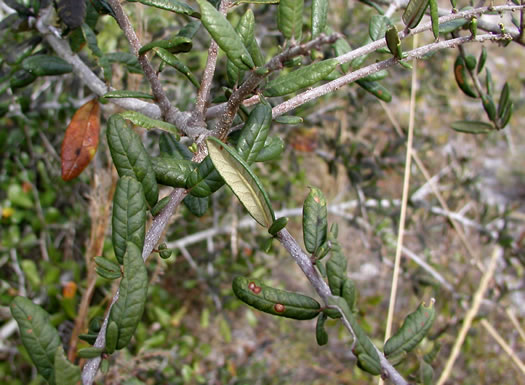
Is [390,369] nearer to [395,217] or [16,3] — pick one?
[16,3]

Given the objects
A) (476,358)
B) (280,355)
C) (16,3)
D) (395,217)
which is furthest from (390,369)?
(476,358)

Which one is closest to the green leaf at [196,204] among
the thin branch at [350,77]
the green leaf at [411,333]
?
the thin branch at [350,77]

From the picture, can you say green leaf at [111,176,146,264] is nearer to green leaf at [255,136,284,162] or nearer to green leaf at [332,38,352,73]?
green leaf at [255,136,284,162]

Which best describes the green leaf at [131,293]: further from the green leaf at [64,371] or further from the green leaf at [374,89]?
the green leaf at [374,89]

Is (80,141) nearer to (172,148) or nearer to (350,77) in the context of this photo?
(172,148)

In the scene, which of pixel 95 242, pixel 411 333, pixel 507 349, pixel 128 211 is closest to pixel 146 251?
pixel 128 211
